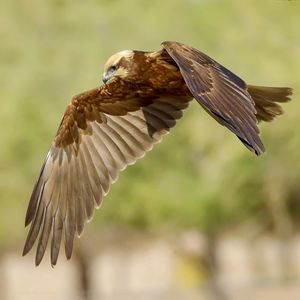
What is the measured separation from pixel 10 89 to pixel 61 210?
10.8 m

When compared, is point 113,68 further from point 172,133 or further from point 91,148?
point 172,133

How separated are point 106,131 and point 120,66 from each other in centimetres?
80

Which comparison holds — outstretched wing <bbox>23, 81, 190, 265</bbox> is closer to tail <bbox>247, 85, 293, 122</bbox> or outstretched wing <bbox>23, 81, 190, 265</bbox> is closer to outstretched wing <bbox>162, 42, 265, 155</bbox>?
tail <bbox>247, 85, 293, 122</bbox>

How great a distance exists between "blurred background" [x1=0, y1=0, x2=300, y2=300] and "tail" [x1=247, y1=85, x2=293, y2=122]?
7.51 metres

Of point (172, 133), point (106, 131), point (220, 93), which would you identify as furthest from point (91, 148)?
point (172, 133)

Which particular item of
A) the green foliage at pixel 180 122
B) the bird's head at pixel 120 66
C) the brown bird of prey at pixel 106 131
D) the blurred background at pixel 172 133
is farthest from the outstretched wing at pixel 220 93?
the green foliage at pixel 180 122

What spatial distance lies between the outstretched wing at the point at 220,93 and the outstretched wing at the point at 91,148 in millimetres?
→ 1114

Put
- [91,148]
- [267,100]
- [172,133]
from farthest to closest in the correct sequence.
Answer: [172,133] → [91,148] → [267,100]

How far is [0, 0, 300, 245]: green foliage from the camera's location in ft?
57.8

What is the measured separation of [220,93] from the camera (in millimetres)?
7613

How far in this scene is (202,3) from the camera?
1869 centimetres

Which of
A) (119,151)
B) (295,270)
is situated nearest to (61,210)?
(119,151)

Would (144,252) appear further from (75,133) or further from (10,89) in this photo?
(75,133)

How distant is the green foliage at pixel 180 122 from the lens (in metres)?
17.6
